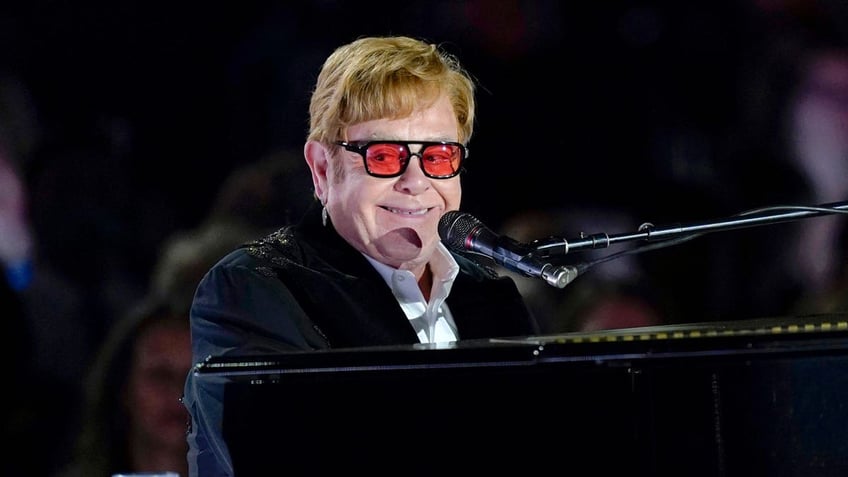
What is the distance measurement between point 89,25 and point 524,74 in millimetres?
1616

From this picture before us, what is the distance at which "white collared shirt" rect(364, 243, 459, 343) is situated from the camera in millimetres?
2428

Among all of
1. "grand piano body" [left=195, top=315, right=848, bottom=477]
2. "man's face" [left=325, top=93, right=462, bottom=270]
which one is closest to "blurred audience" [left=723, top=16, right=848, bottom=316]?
"man's face" [left=325, top=93, right=462, bottom=270]

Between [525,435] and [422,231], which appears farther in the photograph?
[422,231]

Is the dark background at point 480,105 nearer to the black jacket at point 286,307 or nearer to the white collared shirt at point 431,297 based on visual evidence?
the white collared shirt at point 431,297

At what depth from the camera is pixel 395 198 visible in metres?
2.38

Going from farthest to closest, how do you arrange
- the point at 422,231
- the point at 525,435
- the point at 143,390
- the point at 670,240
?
the point at 143,390 → the point at 422,231 → the point at 670,240 → the point at 525,435

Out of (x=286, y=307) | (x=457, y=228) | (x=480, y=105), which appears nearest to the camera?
(x=457, y=228)

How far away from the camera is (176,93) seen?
405cm

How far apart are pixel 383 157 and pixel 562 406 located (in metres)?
1.05

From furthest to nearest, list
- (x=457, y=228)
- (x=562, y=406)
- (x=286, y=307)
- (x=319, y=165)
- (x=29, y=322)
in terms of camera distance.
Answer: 1. (x=29, y=322)
2. (x=319, y=165)
3. (x=286, y=307)
4. (x=457, y=228)
5. (x=562, y=406)

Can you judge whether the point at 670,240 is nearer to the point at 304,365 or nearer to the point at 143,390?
the point at 304,365

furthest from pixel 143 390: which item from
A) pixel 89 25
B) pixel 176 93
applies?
pixel 89 25

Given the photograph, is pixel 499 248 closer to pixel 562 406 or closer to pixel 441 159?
pixel 562 406

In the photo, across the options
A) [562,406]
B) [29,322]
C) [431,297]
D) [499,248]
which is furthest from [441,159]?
[29,322]
